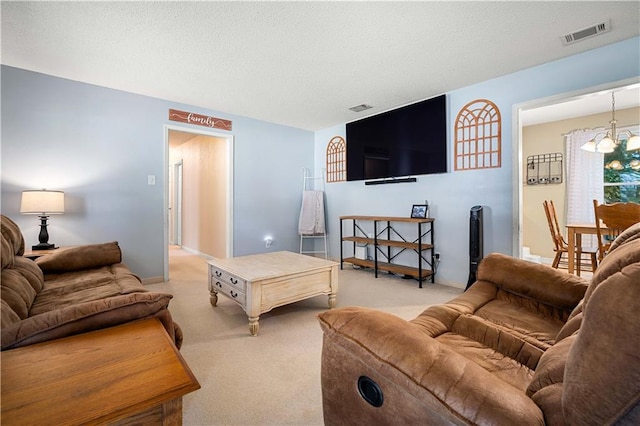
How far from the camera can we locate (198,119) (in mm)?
4031

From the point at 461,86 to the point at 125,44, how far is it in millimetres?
3473

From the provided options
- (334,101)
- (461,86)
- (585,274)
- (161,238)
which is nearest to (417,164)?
(461,86)

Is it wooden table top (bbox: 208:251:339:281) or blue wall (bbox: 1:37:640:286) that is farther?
blue wall (bbox: 1:37:640:286)

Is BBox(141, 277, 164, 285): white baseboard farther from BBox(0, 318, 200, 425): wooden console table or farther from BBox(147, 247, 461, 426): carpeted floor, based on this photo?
BBox(0, 318, 200, 425): wooden console table

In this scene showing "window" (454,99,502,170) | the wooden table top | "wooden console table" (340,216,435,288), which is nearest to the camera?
the wooden table top

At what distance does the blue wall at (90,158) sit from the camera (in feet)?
9.57

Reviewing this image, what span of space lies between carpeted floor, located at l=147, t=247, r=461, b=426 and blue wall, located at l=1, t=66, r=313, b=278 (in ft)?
2.78

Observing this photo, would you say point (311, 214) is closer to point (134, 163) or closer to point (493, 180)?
point (134, 163)

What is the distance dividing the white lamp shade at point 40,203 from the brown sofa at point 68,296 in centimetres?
63

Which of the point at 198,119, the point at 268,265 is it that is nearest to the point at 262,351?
the point at 268,265

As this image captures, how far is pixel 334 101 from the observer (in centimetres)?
381

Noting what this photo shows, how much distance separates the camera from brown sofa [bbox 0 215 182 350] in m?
0.99

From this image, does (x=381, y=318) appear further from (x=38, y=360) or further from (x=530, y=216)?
(x=530, y=216)

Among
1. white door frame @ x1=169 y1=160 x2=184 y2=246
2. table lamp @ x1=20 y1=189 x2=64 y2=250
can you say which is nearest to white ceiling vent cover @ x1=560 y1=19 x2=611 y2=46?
table lamp @ x1=20 y1=189 x2=64 y2=250
